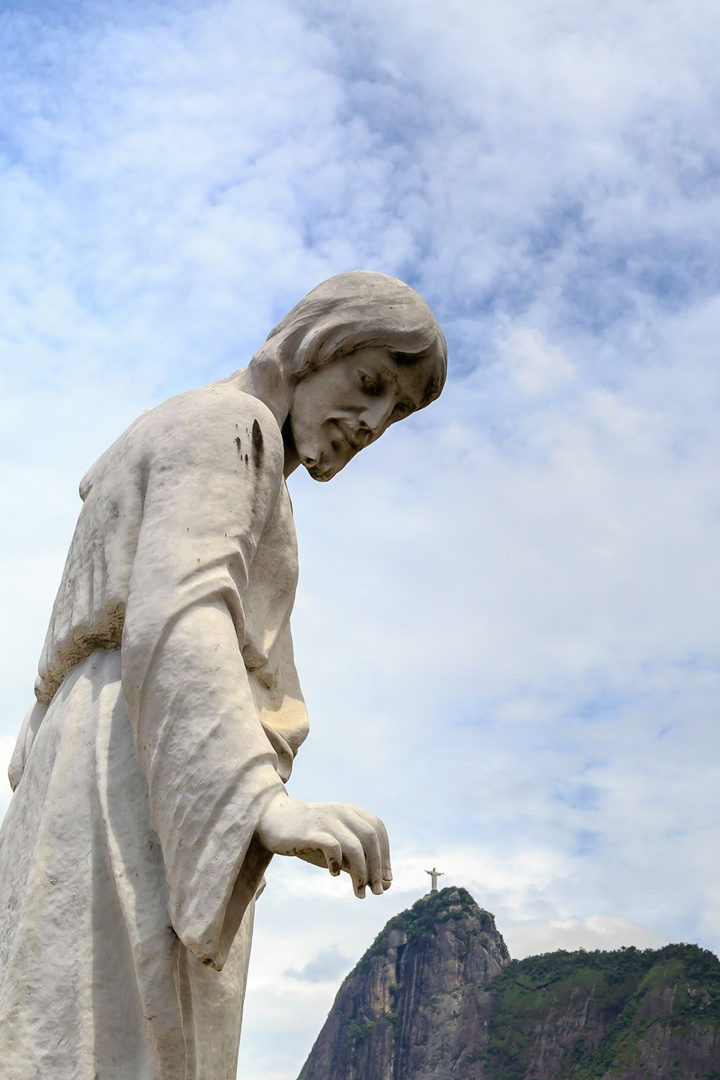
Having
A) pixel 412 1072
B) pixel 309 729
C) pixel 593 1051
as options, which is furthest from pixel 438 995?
pixel 309 729

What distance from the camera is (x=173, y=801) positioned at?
290 cm

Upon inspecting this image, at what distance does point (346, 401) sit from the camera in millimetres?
3990

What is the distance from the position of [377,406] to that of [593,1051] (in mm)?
86292

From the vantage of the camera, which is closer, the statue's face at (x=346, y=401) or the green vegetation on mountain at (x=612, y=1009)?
the statue's face at (x=346, y=401)

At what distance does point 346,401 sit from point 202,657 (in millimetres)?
1308

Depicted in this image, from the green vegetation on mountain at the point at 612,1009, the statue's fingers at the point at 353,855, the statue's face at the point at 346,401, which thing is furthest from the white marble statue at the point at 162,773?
the green vegetation on mountain at the point at 612,1009

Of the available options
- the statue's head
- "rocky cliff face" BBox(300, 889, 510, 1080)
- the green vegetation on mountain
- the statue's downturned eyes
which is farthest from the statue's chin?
"rocky cliff face" BBox(300, 889, 510, 1080)

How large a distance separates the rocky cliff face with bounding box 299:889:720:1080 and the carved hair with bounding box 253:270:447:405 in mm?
79839

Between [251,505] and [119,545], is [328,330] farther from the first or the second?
[119,545]

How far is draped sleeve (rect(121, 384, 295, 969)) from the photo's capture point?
2807 millimetres

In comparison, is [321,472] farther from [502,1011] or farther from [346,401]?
[502,1011]

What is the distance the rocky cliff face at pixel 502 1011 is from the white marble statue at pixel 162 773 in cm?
7999

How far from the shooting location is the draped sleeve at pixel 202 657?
2.81 meters

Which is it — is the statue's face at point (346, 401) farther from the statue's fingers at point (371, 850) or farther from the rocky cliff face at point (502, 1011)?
the rocky cliff face at point (502, 1011)
